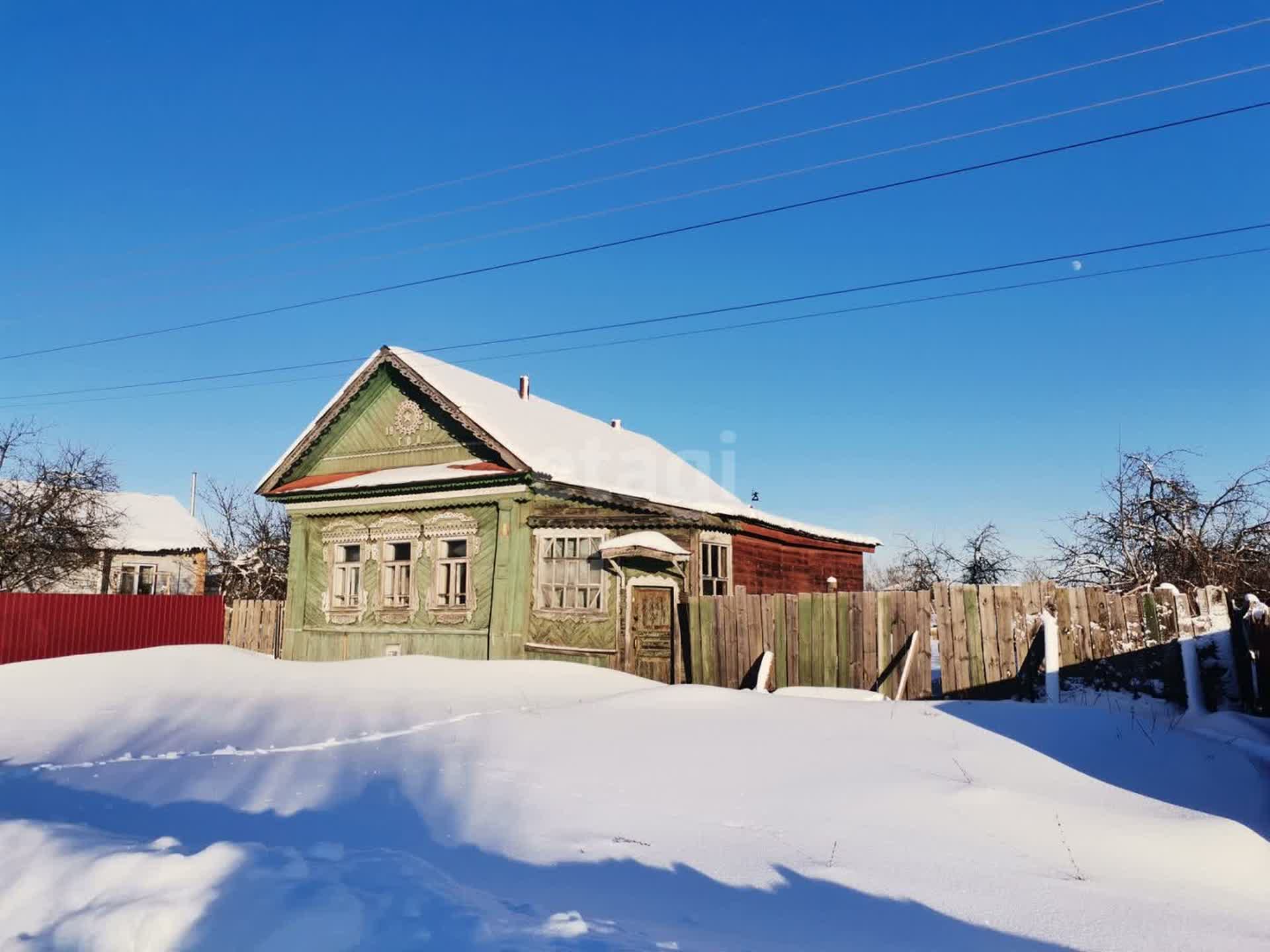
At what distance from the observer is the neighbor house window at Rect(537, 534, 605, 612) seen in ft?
53.5

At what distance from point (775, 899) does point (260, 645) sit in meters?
19.7

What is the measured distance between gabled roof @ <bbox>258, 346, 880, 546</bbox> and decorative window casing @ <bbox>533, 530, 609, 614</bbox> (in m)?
1.11

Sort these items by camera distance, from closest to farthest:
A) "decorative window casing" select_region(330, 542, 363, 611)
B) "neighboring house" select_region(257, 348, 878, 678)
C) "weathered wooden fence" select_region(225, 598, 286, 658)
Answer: "neighboring house" select_region(257, 348, 878, 678) < "decorative window casing" select_region(330, 542, 363, 611) < "weathered wooden fence" select_region(225, 598, 286, 658)

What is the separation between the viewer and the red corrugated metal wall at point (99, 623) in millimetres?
20078

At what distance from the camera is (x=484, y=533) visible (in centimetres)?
1748

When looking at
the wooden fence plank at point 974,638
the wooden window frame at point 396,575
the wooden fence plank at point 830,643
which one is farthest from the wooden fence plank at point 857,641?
the wooden window frame at point 396,575

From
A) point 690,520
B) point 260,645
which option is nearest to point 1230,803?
point 690,520

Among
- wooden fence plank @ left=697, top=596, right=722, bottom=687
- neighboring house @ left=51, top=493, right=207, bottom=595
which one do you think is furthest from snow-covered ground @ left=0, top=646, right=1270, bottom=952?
neighboring house @ left=51, top=493, right=207, bottom=595

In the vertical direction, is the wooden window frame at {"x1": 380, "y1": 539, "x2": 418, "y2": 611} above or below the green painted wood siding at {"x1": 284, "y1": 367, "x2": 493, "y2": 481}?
below

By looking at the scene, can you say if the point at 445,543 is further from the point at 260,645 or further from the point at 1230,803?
the point at 1230,803

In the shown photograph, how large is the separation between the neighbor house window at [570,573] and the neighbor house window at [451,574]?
69.4 inches

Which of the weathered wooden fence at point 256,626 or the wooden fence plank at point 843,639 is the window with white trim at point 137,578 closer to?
the weathered wooden fence at point 256,626

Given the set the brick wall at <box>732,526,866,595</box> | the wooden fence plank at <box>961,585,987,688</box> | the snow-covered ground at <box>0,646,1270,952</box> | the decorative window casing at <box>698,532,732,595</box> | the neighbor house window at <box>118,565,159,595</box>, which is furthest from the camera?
the neighbor house window at <box>118,565,159,595</box>

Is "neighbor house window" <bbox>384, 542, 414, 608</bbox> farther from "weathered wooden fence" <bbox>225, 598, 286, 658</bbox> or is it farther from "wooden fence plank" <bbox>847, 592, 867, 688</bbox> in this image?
"wooden fence plank" <bbox>847, 592, 867, 688</bbox>
